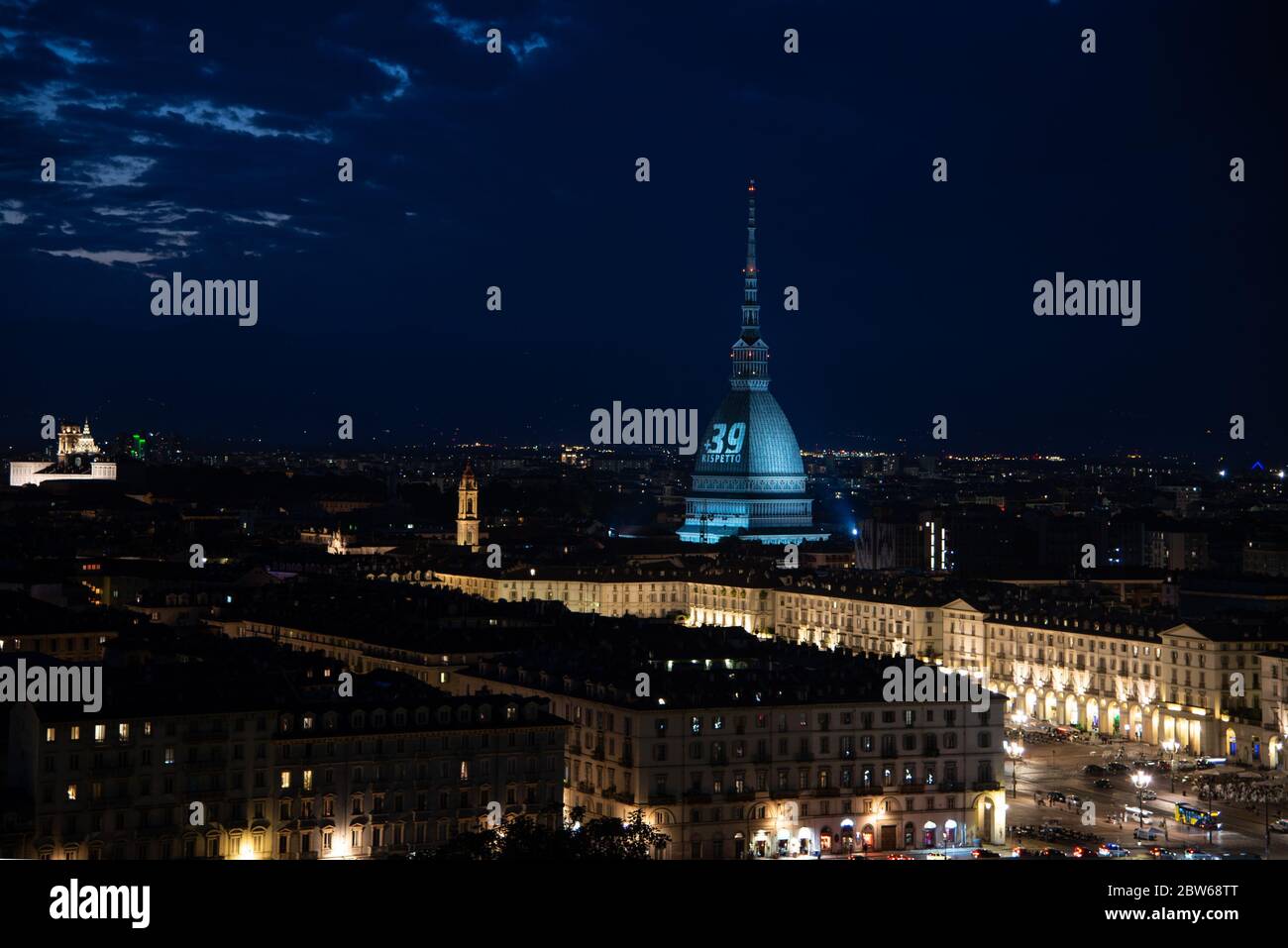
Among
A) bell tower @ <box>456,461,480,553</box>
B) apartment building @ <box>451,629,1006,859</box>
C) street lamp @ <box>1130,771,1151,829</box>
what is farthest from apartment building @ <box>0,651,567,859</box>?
bell tower @ <box>456,461,480,553</box>

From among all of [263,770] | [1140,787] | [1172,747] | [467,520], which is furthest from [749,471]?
[263,770]

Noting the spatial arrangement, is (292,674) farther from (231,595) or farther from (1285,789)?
(231,595)

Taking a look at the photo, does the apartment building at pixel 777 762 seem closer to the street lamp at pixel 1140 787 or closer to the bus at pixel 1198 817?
the street lamp at pixel 1140 787

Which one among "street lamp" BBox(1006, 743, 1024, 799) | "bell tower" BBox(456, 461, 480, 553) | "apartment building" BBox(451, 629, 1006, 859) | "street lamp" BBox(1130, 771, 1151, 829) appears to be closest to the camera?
"apartment building" BBox(451, 629, 1006, 859)

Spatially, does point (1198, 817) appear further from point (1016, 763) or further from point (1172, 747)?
point (1172, 747)

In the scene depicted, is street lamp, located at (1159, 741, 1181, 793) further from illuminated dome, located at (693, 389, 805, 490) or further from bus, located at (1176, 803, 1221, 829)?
illuminated dome, located at (693, 389, 805, 490)
